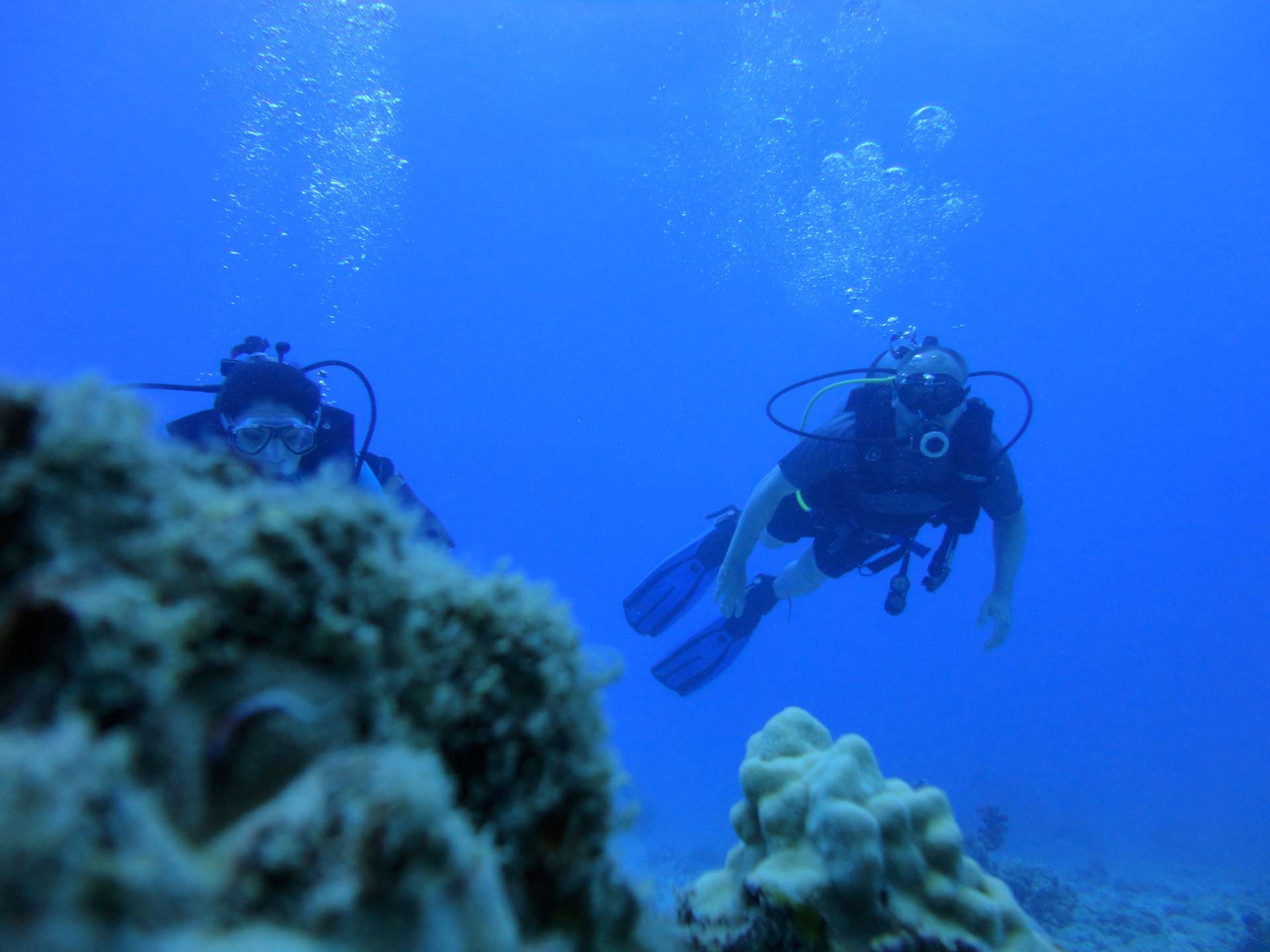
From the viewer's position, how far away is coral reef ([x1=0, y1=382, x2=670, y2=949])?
0.68 m

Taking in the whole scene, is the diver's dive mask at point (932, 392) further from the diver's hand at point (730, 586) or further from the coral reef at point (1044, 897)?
the coral reef at point (1044, 897)

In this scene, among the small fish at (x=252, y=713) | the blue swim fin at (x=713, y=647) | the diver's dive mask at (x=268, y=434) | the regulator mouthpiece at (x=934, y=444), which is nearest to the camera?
the small fish at (x=252, y=713)

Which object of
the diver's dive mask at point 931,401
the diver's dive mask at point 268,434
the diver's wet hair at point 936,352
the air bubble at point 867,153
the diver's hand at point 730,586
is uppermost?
the air bubble at point 867,153

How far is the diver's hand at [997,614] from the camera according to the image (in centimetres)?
755

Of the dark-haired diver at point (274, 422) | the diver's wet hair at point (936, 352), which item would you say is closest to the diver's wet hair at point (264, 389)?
the dark-haired diver at point (274, 422)

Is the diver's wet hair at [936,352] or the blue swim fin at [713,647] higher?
the diver's wet hair at [936,352]

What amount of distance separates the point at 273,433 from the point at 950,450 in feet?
24.4

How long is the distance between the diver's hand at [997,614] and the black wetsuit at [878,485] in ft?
3.45

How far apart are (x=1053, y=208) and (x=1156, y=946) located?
74574mm

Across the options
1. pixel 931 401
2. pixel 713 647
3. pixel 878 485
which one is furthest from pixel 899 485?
pixel 713 647

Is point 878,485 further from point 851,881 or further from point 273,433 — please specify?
point 273,433

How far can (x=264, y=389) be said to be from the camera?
17.7 feet

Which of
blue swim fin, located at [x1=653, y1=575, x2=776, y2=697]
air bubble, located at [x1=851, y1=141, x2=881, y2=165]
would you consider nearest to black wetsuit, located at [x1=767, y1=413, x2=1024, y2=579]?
blue swim fin, located at [x1=653, y1=575, x2=776, y2=697]

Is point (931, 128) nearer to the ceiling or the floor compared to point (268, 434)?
nearer to the ceiling
